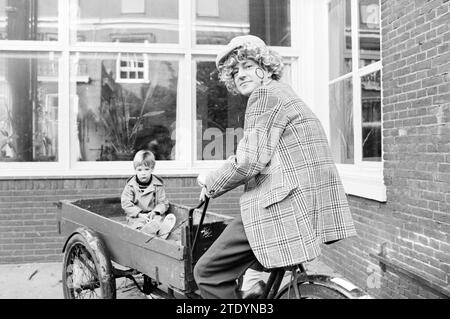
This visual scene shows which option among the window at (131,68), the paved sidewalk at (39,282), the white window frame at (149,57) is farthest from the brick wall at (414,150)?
the window at (131,68)

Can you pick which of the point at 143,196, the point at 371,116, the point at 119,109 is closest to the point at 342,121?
the point at 371,116

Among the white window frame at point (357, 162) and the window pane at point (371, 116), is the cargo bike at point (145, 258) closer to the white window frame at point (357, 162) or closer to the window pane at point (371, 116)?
the white window frame at point (357, 162)

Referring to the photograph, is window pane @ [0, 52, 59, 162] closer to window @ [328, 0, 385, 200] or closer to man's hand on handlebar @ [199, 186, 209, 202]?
window @ [328, 0, 385, 200]

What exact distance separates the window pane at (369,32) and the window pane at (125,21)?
102 inches

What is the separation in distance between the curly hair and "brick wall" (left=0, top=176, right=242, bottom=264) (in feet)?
12.9

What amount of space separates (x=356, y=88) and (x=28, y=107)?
168 inches

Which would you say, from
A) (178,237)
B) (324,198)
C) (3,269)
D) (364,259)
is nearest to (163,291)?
(178,237)

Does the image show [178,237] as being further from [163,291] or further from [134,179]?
[134,179]

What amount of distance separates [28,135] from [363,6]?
14.9 ft

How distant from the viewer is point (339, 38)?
5996 millimetres

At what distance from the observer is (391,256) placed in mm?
4289

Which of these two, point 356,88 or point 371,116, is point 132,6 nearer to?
point 356,88

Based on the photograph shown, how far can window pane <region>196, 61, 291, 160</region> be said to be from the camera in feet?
21.9

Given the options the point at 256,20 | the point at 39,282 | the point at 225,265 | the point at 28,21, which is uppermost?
the point at 256,20
